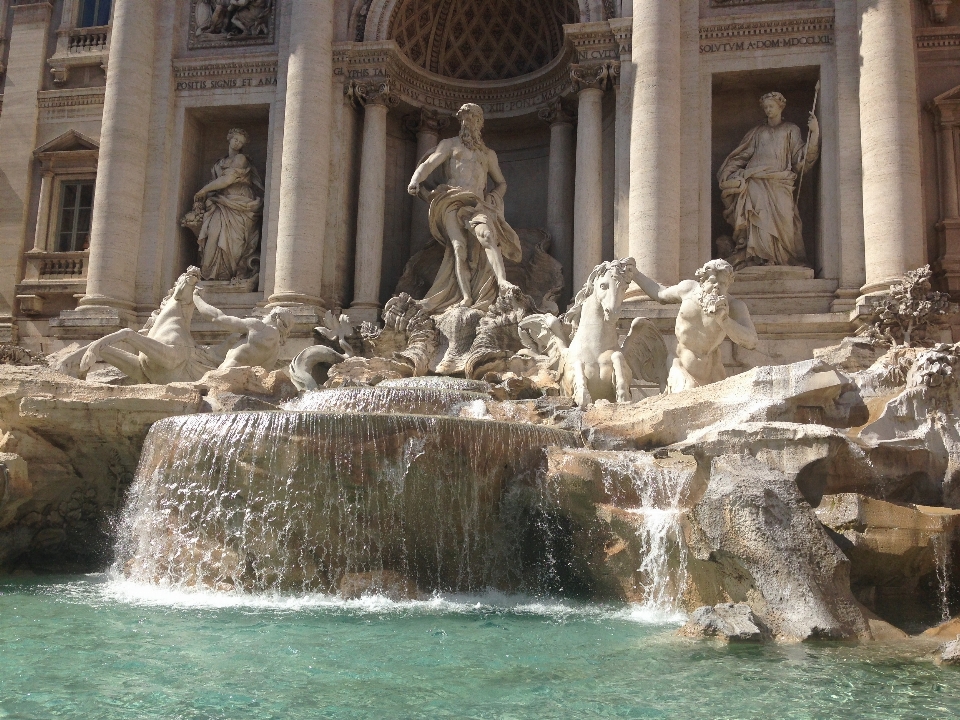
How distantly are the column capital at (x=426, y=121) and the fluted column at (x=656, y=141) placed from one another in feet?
14.5

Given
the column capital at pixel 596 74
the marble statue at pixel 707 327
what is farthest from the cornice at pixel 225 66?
the marble statue at pixel 707 327

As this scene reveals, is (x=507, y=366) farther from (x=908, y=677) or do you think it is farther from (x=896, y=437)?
(x=908, y=677)

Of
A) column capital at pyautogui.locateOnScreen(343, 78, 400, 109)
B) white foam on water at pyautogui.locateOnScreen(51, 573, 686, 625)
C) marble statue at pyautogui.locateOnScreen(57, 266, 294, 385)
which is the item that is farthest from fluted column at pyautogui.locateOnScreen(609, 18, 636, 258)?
white foam on water at pyautogui.locateOnScreen(51, 573, 686, 625)

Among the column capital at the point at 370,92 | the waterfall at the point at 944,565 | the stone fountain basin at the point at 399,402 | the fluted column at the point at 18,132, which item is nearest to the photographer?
the waterfall at the point at 944,565

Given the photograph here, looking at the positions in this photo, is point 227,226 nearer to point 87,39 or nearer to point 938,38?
point 87,39

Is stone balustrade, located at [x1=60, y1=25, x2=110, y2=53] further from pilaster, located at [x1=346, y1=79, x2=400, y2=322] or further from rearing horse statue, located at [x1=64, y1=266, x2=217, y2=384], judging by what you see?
rearing horse statue, located at [x1=64, y1=266, x2=217, y2=384]

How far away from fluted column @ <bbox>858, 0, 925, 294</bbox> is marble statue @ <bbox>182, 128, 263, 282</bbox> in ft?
35.0

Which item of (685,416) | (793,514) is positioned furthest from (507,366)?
(793,514)

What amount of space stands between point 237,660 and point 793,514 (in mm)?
4029

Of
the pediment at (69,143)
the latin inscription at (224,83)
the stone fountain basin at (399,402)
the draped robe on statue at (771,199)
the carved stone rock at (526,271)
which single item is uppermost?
the latin inscription at (224,83)

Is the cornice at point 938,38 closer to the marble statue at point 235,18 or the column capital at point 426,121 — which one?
the column capital at point 426,121

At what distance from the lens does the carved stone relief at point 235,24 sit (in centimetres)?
1855

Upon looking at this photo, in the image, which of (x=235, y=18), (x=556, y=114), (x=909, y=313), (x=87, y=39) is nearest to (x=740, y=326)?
(x=909, y=313)

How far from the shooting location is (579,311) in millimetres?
13227
